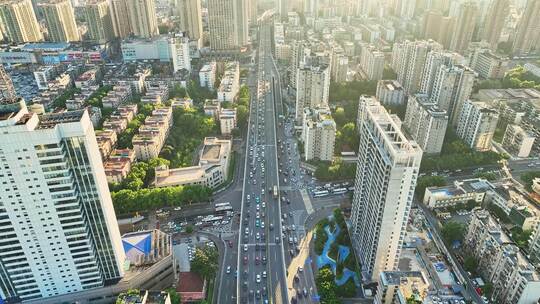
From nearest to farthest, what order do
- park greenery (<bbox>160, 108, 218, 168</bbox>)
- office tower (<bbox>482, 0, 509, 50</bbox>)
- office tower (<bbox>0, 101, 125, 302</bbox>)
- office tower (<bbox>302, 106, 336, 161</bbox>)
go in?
office tower (<bbox>0, 101, 125, 302</bbox>) < office tower (<bbox>302, 106, 336, 161</bbox>) < park greenery (<bbox>160, 108, 218, 168</bbox>) < office tower (<bbox>482, 0, 509, 50</bbox>)

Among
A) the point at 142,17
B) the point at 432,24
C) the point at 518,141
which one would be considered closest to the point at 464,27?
the point at 432,24

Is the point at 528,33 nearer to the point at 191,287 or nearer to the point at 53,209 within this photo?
the point at 191,287

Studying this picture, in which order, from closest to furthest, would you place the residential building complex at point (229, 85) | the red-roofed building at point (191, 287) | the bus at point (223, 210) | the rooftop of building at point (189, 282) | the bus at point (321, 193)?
the red-roofed building at point (191, 287)
the rooftop of building at point (189, 282)
the bus at point (223, 210)
the bus at point (321, 193)
the residential building complex at point (229, 85)

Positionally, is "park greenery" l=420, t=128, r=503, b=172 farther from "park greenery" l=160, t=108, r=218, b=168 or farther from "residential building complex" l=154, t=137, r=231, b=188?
"park greenery" l=160, t=108, r=218, b=168

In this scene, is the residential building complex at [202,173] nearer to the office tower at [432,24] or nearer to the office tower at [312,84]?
the office tower at [312,84]

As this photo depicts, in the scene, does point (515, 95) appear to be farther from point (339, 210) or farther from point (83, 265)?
point (83, 265)

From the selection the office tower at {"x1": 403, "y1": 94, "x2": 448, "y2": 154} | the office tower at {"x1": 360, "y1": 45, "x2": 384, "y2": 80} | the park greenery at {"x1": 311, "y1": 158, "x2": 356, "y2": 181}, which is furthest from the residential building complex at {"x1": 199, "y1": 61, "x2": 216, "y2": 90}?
the office tower at {"x1": 403, "y1": 94, "x2": 448, "y2": 154}

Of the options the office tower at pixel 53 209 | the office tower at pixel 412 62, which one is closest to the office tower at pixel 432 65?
the office tower at pixel 412 62
